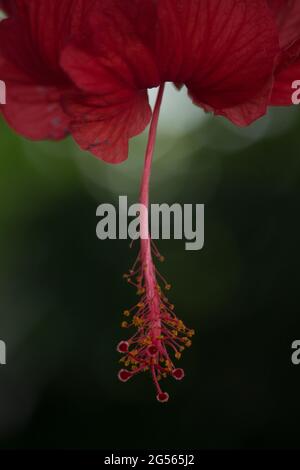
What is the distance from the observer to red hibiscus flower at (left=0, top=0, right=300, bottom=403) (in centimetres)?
61

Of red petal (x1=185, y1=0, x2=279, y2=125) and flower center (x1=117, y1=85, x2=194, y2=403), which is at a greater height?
red petal (x1=185, y1=0, x2=279, y2=125)

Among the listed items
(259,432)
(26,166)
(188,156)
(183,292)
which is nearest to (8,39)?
(26,166)

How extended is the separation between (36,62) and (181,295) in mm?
2384

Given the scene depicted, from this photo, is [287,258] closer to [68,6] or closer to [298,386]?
[298,386]

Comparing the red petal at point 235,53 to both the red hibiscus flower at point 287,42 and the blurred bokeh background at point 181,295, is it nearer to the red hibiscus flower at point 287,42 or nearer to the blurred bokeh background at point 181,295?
the red hibiscus flower at point 287,42

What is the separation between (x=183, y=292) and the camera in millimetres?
3020

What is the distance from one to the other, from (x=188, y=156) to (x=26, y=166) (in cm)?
75

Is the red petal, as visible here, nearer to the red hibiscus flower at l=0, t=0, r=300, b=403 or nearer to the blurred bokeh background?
the red hibiscus flower at l=0, t=0, r=300, b=403

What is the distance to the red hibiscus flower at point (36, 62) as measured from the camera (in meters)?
0.63

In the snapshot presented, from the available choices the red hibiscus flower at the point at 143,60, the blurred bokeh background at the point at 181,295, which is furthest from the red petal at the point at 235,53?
the blurred bokeh background at the point at 181,295

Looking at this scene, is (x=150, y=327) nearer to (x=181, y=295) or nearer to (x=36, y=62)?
(x=36, y=62)

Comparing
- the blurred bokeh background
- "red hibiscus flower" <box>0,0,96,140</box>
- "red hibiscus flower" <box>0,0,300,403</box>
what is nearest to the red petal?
"red hibiscus flower" <box>0,0,300,403</box>

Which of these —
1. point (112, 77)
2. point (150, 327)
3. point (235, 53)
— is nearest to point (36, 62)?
point (112, 77)

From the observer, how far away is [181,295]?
119 inches
